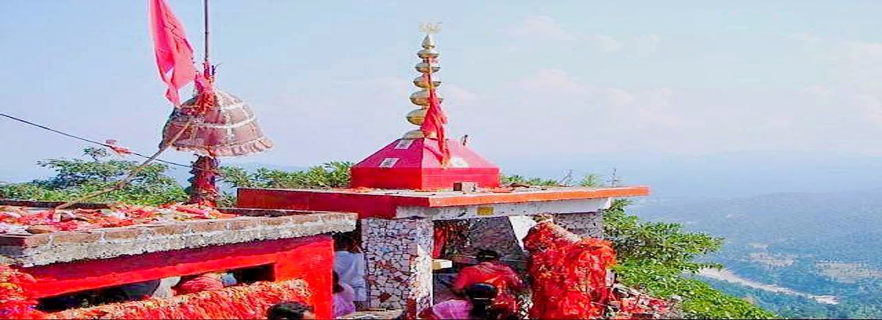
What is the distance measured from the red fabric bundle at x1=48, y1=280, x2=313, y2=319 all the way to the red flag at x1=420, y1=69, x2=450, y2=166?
4418 mm

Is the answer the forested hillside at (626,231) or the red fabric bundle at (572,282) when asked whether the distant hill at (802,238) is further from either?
the red fabric bundle at (572,282)

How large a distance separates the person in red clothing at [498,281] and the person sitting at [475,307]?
3.6 inches

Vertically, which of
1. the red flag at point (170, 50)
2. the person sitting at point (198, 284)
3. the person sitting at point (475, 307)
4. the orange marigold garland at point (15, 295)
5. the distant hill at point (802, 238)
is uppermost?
the red flag at point (170, 50)

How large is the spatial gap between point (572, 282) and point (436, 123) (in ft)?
18.0

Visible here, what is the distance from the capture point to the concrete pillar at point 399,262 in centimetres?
1252

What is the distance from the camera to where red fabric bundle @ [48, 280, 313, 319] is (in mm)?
9641

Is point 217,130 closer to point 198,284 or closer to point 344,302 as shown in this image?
point 344,302

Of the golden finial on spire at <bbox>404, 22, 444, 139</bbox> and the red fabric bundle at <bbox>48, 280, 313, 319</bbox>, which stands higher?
the golden finial on spire at <bbox>404, 22, 444, 139</bbox>

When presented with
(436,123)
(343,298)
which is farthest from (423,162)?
(343,298)

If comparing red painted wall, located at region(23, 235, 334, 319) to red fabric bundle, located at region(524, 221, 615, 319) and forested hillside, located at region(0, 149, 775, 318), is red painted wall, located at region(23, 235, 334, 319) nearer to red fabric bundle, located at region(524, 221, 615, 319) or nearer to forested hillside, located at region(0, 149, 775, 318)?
red fabric bundle, located at region(524, 221, 615, 319)

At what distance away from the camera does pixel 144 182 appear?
39.2m

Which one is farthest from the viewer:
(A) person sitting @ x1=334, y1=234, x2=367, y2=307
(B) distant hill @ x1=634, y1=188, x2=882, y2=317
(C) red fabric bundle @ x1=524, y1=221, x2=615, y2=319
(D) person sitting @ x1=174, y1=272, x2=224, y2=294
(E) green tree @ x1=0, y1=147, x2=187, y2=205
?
(B) distant hill @ x1=634, y1=188, x2=882, y2=317

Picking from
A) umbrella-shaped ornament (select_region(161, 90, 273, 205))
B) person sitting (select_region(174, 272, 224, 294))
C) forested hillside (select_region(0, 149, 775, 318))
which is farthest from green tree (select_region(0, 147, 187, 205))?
person sitting (select_region(174, 272, 224, 294))

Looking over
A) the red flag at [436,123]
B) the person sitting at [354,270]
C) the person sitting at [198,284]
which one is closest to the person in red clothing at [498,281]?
the person sitting at [354,270]
